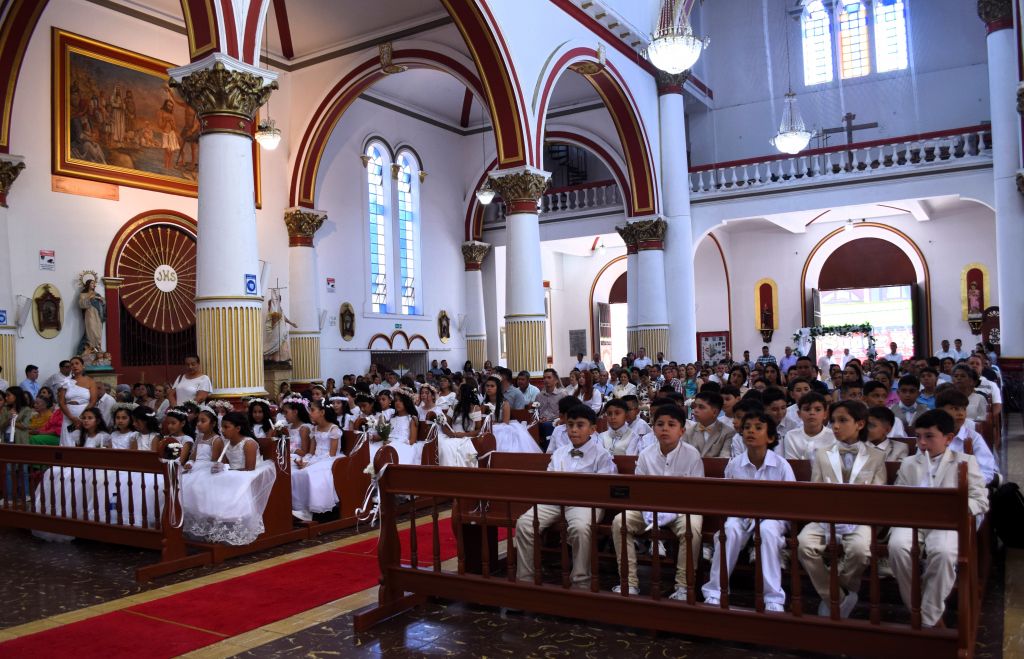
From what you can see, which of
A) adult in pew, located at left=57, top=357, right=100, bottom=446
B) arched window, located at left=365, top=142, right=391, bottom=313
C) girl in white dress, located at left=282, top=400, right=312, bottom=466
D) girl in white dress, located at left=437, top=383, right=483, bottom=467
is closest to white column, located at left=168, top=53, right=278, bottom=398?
girl in white dress, located at left=282, top=400, right=312, bottom=466

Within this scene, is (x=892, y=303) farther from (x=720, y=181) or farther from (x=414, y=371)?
(x=414, y=371)

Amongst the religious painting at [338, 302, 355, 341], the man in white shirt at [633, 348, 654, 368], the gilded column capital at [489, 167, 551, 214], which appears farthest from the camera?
the religious painting at [338, 302, 355, 341]

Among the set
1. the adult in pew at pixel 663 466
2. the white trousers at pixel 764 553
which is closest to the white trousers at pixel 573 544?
the adult in pew at pixel 663 466

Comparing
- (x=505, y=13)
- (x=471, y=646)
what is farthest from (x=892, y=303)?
(x=471, y=646)

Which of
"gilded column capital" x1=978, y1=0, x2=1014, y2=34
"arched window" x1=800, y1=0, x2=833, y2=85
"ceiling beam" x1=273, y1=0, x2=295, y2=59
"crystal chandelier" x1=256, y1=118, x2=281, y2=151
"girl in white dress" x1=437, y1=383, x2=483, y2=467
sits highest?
"arched window" x1=800, y1=0, x2=833, y2=85

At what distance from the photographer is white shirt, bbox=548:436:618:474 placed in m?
5.53

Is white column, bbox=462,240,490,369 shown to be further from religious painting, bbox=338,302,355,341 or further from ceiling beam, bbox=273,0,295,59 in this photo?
ceiling beam, bbox=273,0,295,59

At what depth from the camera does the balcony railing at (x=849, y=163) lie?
57.2 feet

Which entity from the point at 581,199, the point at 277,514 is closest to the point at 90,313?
the point at 277,514

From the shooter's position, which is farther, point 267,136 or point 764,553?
point 267,136

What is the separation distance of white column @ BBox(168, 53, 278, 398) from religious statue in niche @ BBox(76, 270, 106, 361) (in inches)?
228

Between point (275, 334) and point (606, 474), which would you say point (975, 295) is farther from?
point (606, 474)

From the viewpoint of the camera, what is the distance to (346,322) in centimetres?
1842

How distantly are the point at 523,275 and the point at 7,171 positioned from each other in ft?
26.0
